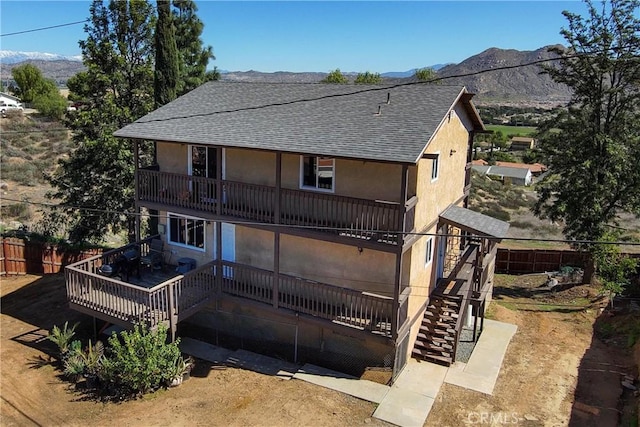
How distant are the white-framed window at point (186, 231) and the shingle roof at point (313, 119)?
3.13 metres

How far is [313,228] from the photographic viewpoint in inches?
567

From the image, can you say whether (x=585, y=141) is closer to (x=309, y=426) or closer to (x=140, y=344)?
(x=309, y=426)

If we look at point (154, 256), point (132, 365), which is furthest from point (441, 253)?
point (132, 365)

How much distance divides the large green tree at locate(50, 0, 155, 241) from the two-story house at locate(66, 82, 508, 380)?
4397mm

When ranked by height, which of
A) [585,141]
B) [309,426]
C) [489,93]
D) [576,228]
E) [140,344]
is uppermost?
[489,93]

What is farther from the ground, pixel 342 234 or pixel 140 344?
pixel 342 234

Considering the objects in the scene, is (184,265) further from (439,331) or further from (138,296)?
(439,331)

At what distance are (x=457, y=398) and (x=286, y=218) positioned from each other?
7.15 metres

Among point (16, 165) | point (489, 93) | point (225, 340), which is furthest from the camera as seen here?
point (489, 93)

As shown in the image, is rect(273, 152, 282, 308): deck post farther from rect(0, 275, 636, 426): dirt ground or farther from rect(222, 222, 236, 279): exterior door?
rect(0, 275, 636, 426): dirt ground

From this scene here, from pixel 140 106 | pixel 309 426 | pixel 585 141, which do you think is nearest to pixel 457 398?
pixel 309 426

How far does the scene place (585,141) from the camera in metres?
21.2

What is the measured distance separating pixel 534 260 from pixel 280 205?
16379mm

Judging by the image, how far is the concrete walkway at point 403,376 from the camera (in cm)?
1346
